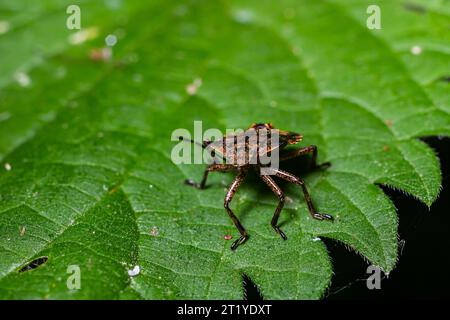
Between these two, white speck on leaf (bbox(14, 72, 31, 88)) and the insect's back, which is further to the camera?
white speck on leaf (bbox(14, 72, 31, 88))

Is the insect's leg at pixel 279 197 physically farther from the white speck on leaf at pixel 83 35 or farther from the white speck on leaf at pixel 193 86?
the white speck on leaf at pixel 83 35

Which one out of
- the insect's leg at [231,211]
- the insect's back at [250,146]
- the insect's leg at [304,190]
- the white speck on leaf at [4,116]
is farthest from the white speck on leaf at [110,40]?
the insect's leg at [304,190]


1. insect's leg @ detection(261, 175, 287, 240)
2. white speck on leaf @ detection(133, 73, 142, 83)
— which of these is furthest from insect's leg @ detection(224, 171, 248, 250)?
white speck on leaf @ detection(133, 73, 142, 83)

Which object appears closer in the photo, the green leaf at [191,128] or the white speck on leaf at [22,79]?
the green leaf at [191,128]

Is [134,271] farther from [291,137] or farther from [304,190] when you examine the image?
[291,137]

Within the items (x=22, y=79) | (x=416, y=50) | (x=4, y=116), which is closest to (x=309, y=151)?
(x=416, y=50)

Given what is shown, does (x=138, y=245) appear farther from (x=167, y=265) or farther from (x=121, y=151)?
(x=121, y=151)

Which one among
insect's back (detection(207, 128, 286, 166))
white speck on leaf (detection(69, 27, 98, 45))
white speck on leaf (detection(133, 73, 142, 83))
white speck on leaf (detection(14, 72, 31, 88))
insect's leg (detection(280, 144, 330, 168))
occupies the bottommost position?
insect's leg (detection(280, 144, 330, 168))

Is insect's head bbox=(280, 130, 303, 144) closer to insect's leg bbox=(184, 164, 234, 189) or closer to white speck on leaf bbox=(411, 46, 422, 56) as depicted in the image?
insect's leg bbox=(184, 164, 234, 189)
